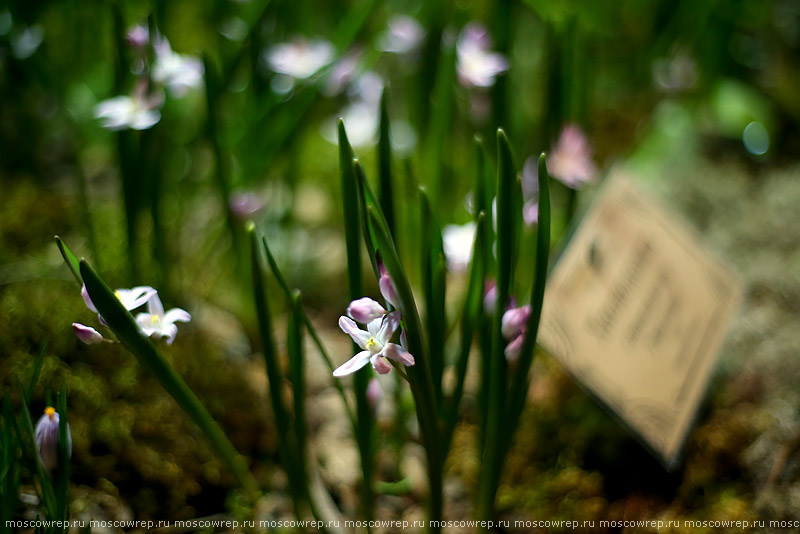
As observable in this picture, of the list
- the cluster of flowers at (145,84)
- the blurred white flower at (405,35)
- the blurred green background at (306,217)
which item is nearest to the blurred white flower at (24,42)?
the blurred green background at (306,217)

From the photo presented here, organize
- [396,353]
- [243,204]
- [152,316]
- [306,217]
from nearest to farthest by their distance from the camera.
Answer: [396,353] → [152,316] → [243,204] → [306,217]

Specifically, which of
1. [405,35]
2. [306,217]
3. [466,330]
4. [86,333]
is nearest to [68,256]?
[86,333]

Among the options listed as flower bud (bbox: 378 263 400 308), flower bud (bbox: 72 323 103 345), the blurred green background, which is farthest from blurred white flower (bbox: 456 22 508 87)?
flower bud (bbox: 72 323 103 345)

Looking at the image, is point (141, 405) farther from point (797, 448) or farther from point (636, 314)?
point (797, 448)

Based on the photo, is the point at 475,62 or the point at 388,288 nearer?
the point at 388,288

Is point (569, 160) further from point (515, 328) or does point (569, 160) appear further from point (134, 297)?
point (134, 297)

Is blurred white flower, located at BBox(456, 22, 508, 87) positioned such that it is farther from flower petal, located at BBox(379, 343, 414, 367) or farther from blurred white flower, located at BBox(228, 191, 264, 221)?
flower petal, located at BBox(379, 343, 414, 367)

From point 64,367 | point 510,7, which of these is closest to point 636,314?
point 510,7
